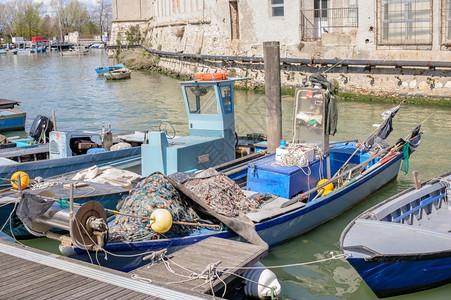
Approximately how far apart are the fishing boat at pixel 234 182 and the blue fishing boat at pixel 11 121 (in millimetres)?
10604

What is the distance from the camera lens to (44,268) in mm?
6766

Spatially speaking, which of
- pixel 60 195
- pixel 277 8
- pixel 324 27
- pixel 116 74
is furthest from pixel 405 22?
pixel 116 74

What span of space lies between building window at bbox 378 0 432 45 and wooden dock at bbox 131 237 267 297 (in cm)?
1659

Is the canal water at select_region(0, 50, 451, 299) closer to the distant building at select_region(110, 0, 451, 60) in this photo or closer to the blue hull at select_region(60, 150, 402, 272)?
the blue hull at select_region(60, 150, 402, 272)

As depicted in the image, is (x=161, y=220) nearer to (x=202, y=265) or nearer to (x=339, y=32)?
(x=202, y=265)

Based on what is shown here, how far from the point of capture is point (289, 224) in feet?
30.1

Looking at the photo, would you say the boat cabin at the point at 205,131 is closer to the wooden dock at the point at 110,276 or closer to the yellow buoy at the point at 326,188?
the yellow buoy at the point at 326,188

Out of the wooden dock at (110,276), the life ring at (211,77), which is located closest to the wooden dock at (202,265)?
the wooden dock at (110,276)

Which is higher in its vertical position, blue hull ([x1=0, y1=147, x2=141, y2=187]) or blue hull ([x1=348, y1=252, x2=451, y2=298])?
blue hull ([x1=0, y1=147, x2=141, y2=187])

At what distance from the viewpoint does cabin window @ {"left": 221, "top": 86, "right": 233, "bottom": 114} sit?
11422 mm

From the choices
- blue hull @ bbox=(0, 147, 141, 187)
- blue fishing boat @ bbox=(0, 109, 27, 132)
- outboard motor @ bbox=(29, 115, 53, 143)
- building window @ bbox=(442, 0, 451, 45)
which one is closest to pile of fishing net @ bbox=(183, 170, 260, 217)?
blue hull @ bbox=(0, 147, 141, 187)

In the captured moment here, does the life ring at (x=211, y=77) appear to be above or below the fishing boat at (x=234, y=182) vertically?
above

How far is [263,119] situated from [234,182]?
11.9 meters

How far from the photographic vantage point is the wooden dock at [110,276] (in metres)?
6.07
